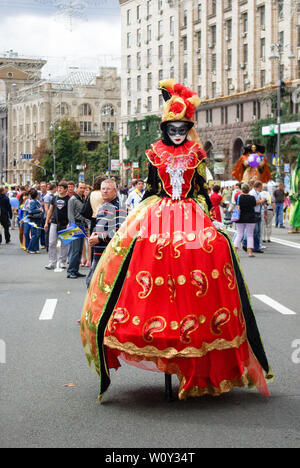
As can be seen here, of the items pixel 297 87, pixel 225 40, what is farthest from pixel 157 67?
pixel 297 87

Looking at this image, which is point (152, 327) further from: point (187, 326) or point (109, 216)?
point (109, 216)

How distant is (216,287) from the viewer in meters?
5.56

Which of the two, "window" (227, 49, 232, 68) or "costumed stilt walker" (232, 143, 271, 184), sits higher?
"window" (227, 49, 232, 68)

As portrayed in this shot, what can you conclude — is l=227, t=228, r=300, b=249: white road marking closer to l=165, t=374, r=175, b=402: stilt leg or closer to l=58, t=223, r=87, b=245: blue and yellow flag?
l=58, t=223, r=87, b=245: blue and yellow flag

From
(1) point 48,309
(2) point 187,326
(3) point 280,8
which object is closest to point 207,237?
(2) point 187,326

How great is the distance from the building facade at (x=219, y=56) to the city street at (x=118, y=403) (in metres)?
40.8

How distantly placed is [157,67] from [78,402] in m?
55.5

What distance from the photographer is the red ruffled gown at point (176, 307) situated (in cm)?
547

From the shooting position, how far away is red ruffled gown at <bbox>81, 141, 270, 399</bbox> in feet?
18.0

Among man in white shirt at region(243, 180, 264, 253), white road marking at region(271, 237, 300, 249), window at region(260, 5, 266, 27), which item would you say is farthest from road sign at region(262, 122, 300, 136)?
man in white shirt at region(243, 180, 264, 253)

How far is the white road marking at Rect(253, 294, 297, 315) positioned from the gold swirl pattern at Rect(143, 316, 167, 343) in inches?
196

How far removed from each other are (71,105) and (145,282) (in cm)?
10768

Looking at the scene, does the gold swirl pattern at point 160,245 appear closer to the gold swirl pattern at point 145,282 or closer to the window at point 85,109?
the gold swirl pattern at point 145,282

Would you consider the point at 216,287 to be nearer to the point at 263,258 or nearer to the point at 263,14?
the point at 263,258
